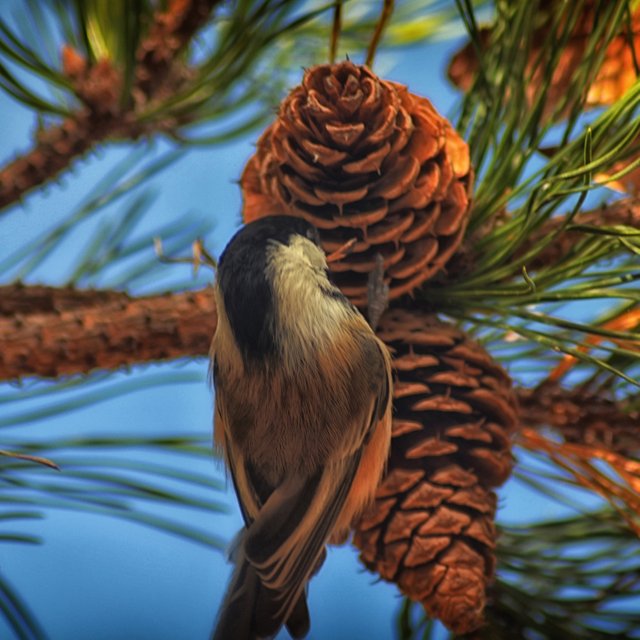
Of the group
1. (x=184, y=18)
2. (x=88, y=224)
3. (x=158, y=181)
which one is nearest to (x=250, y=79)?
(x=184, y=18)

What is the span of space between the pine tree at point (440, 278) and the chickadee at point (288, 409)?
23 millimetres

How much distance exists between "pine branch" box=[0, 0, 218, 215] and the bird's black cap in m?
0.28

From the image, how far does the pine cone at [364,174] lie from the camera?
0.36 meters

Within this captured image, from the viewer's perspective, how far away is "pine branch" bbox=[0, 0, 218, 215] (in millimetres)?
589

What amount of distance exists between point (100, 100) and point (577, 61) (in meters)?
0.29

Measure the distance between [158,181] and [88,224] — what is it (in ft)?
0.38

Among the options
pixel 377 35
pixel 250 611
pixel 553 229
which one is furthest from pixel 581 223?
pixel 250 611

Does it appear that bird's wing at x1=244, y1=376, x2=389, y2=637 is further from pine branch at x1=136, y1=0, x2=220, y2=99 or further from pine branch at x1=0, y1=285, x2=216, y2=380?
pine branch at x1=136, y1=0, x2=220, y2=99

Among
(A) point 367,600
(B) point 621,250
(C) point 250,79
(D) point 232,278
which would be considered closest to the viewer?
(D) point 232,278

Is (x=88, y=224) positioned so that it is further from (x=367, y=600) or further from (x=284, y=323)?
(x=284, y=323)

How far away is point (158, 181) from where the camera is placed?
1.02 meters

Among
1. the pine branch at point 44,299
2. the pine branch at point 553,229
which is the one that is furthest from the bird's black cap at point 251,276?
the pine branch at point 44,299

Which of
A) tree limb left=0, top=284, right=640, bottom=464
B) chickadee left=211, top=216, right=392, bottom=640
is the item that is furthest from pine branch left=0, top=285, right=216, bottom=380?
chickadee left=211, top=216, right=392, bottom=640

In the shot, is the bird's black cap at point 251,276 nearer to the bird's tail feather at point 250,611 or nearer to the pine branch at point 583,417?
the bird's tail feather at point 250,611
